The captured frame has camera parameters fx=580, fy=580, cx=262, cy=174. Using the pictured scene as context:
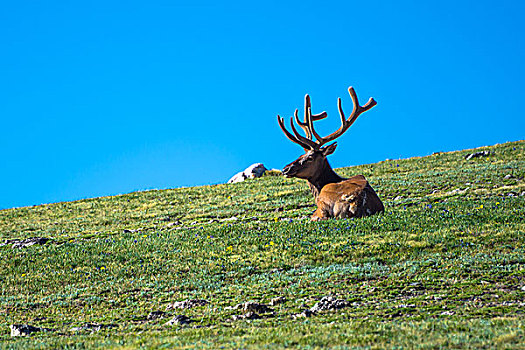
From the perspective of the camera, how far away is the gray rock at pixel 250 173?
4322 cm

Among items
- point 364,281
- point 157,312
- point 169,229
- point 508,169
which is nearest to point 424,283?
point 364,281

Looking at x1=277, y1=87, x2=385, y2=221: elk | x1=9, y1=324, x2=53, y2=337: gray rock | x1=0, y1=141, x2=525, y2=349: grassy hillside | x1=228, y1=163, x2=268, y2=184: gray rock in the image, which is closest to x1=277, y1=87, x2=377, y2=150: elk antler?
x1=277, y1=87, x2=385, y2=221: elk

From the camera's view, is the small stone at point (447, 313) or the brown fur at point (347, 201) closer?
the small stone at point (447, 313)

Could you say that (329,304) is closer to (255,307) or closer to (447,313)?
(255,307)

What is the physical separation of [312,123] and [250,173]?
75.4 feet

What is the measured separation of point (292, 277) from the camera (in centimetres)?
1364

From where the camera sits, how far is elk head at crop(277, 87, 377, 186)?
768 inches

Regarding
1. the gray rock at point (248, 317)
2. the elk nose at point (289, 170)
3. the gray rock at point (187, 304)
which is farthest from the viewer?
the elk nose at point (289, 170)

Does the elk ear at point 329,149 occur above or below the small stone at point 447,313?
above

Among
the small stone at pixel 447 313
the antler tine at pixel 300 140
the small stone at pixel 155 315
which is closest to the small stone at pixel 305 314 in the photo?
the small stone at pixel 447 313

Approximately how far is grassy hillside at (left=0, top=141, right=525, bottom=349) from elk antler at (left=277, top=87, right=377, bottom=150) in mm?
2839

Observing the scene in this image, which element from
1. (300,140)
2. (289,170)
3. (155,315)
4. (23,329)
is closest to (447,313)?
(155,315)

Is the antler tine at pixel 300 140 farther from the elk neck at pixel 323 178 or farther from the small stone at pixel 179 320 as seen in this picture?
the small stone at pixel 179 320

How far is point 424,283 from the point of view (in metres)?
11.7
